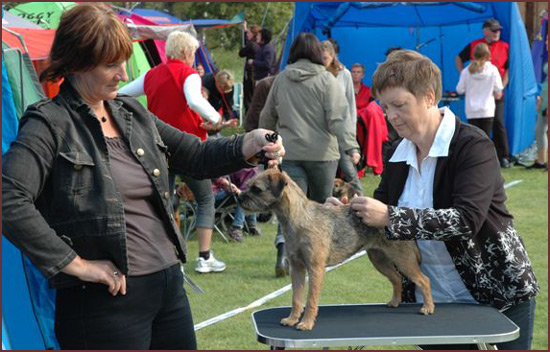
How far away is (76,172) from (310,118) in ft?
13.1

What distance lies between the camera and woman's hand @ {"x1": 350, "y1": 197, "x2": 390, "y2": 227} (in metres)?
2.55

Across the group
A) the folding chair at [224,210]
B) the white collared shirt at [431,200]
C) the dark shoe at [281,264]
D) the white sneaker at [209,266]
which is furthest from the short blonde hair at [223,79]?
the white collared shirt at [431,200]

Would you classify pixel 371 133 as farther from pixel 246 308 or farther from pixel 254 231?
pixel 246 308

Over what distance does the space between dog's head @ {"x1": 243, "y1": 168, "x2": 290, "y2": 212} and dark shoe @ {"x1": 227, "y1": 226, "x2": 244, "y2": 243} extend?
14.9ft

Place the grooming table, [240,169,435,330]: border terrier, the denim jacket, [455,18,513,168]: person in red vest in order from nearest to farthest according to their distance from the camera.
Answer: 1. the denim jacket
2. the grooming table
3. [240,169,435,330]: border terrier
4. [455,18,513,168]: person in red vest

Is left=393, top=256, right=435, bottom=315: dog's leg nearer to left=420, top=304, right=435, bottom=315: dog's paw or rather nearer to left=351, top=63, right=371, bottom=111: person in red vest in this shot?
left=420, top=304, right=435, bottom=315: dog's paw

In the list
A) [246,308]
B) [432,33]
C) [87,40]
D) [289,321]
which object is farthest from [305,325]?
[432,33]

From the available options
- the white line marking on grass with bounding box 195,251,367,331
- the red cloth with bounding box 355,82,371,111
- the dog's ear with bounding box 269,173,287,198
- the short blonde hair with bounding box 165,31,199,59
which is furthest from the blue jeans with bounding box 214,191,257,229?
the dog's ear with bounding box 269,173,287,198

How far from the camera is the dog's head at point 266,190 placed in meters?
3.12

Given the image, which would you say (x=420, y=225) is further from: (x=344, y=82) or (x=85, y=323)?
(x=344, y=82)

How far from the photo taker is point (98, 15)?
87.8 inches

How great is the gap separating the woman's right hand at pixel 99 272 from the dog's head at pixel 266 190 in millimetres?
993

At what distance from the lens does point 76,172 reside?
218cm

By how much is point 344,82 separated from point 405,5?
7.29m
